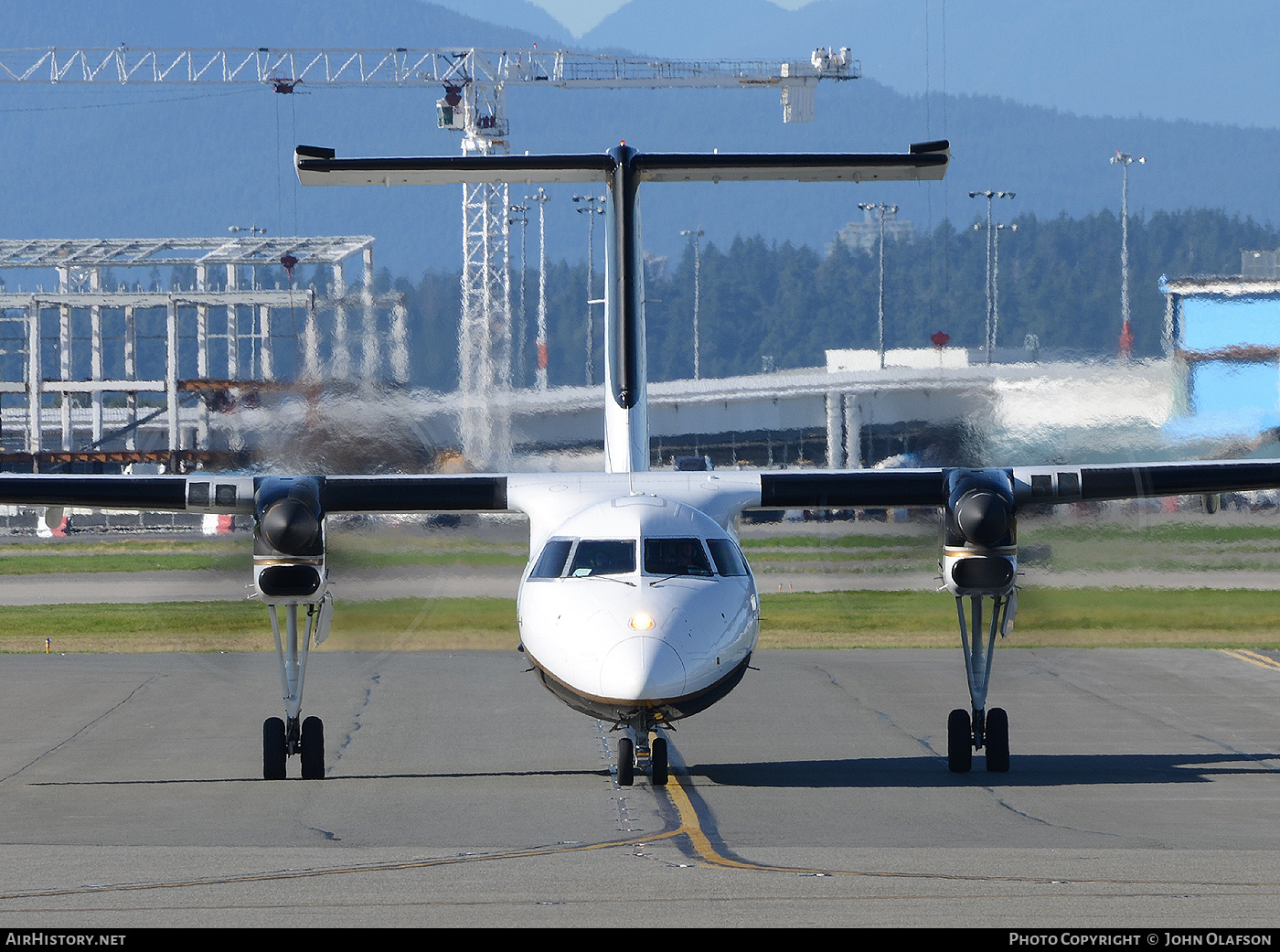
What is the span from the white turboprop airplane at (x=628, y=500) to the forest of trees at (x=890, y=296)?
180 inches

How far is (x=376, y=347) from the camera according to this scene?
3212 centimetres

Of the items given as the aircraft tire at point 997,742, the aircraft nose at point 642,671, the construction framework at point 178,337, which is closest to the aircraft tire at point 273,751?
the aircraft nose at point 642,671

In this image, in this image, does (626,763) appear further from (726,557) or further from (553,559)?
(726,557)

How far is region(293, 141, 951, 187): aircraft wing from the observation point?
57.7 ft

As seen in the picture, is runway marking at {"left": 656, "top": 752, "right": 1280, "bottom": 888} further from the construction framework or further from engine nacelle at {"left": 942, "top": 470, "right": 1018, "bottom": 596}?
the construction framework

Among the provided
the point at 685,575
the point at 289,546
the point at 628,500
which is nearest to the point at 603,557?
the point at 685,575

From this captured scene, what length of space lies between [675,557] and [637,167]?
579cm

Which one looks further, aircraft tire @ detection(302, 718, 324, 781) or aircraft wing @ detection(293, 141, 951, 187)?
aircraft wing @ detection(293, 141, 951, 187)

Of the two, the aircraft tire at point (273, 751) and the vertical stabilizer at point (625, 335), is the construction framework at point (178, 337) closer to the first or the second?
the vertical stabilizer at point (625, 335)

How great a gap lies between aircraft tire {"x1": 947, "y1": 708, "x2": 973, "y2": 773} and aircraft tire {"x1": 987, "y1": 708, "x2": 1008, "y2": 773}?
21 centimetres

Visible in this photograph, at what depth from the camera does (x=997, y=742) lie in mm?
17203

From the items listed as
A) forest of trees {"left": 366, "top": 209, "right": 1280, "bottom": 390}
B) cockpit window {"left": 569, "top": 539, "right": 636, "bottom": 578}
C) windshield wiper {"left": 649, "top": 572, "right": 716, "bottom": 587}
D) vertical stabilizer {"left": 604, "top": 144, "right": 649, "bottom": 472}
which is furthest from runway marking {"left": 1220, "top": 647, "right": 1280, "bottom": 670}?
cockpit window {"left": 569, "top": 539, "right": 636, "bottom": 578}
